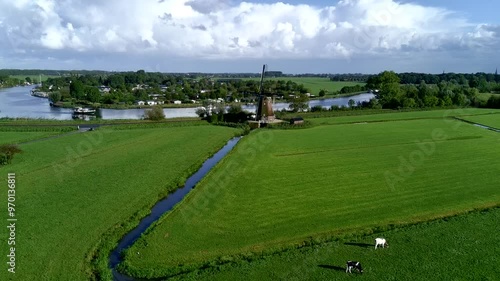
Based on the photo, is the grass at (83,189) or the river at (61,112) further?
the river at (61,112)

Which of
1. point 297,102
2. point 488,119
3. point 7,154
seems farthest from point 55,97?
point 488,119

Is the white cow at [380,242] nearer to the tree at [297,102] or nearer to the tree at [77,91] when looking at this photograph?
the tree at [297,102]

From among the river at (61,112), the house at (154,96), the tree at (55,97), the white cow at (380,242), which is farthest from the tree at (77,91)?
the white cow at (380,242)

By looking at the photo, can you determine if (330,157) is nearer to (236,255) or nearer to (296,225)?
(296,225)

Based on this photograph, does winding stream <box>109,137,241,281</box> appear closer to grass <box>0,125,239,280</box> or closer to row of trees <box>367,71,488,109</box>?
grass <box>0,125,239,280</box>

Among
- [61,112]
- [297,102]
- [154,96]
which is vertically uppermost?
[297,102]

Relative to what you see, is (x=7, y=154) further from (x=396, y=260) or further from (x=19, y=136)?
(x=396, y=260)

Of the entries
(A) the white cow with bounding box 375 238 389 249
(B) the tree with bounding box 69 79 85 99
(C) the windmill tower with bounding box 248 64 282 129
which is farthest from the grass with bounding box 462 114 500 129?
(B) the tree with bounding box 69 79 85 99
